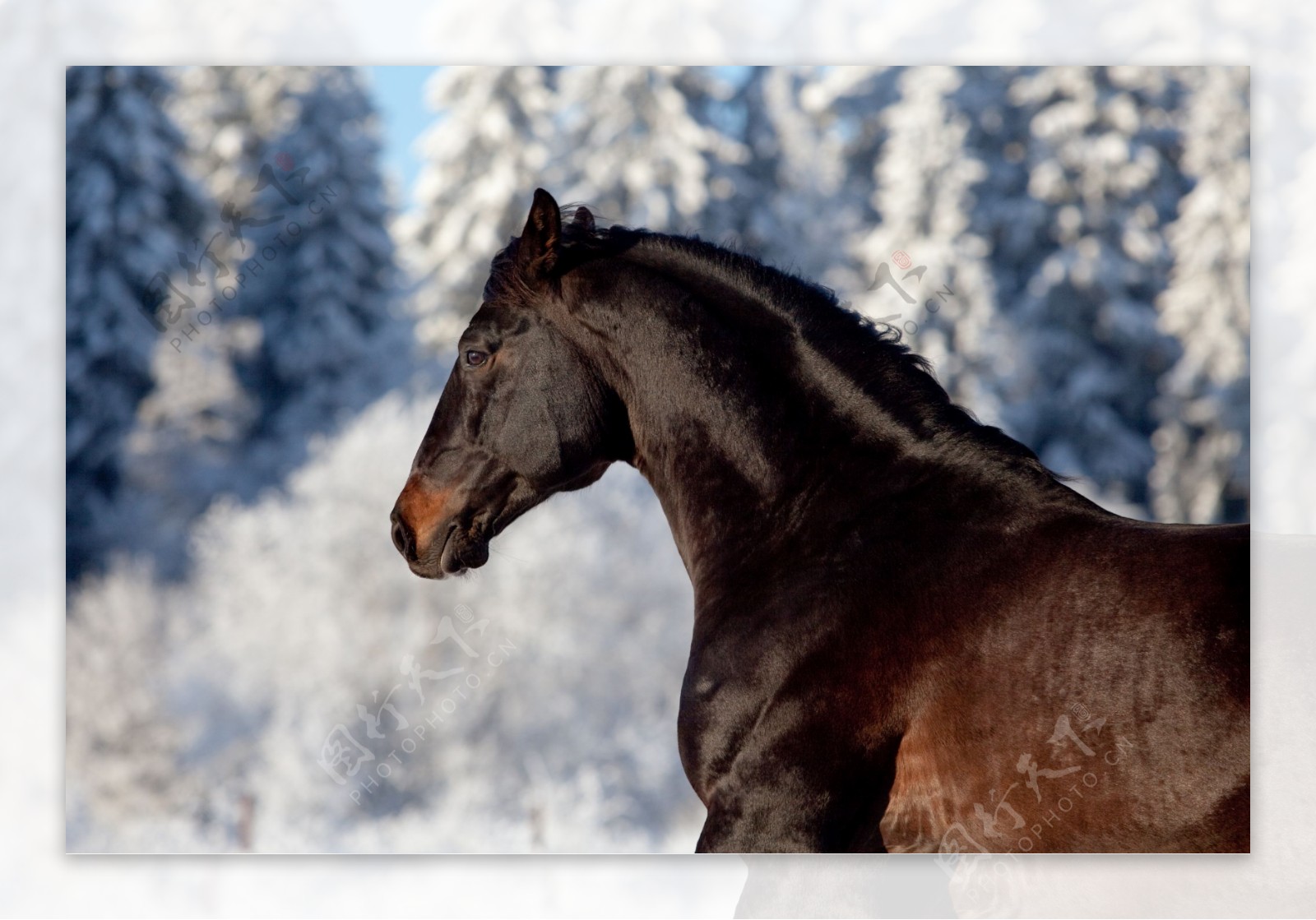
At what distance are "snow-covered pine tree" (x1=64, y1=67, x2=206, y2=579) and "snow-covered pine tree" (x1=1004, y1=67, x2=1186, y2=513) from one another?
262 centimetres

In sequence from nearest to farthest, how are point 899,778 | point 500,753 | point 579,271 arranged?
1. point 899,778
2. point 579,271
3. point 500,753

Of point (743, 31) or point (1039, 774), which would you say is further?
point (743, 31)

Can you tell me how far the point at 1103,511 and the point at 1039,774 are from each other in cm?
50

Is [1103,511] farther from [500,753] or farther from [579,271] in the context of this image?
[500,753]

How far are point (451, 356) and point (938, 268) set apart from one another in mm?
1755

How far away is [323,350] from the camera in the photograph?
4195 millimetres

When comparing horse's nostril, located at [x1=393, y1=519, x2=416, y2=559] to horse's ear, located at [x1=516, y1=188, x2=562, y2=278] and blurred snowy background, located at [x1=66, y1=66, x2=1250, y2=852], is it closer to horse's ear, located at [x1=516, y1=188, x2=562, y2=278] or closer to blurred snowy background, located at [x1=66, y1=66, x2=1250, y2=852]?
horse's ear, located at [x1=516, y1=188, x2=562, y2=278]

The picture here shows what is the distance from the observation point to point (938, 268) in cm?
398

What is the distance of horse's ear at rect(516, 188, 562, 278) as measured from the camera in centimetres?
240

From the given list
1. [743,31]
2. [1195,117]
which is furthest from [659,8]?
[1195,117]

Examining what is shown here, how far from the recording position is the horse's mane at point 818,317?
7.22ft

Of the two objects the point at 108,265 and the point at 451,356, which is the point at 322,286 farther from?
the point at 108,265

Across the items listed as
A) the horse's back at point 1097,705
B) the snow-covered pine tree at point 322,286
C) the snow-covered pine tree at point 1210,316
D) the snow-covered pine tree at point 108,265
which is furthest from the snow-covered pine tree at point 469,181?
the horse's back at point 1097,705

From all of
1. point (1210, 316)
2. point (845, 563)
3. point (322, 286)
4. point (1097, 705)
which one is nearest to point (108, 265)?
point (322, 286)
